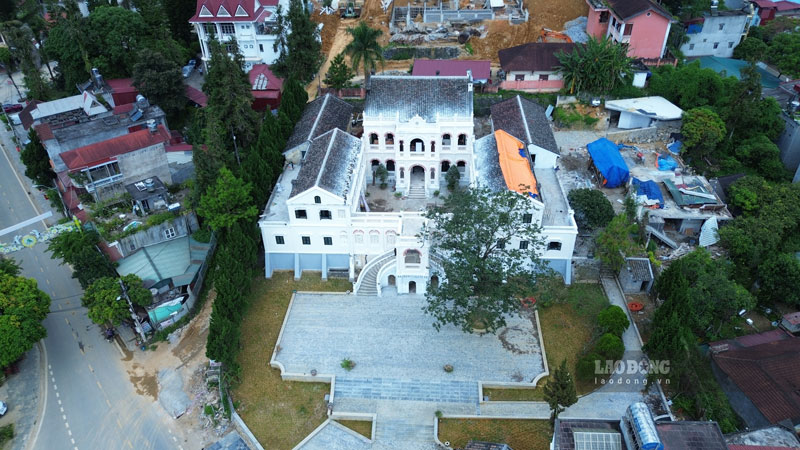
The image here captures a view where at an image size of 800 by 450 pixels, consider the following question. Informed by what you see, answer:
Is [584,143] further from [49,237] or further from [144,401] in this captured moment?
[49,237]

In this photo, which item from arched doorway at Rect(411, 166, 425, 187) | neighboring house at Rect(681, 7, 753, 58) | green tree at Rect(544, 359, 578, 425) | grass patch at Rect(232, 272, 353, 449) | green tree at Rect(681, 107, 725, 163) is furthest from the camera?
neighboring house at Rect(681, 7, 753, 58)

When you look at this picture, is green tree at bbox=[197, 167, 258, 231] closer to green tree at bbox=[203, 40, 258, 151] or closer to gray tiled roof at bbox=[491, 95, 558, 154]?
green tree at bbox=[203, 40, 258, 151]

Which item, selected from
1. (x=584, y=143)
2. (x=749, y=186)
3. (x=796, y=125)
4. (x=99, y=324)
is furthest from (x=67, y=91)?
(x=796, y=125)

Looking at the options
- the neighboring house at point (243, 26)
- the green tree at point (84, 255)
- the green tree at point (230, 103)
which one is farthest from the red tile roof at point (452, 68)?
the green tree at point (84, 255)

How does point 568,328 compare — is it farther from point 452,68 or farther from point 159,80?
point 159,80

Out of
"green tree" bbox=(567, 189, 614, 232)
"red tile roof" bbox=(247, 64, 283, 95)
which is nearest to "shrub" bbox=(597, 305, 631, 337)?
"green tree" bbox=(567, 189, 614, 232)

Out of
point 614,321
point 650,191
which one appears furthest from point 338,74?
point 614,321
